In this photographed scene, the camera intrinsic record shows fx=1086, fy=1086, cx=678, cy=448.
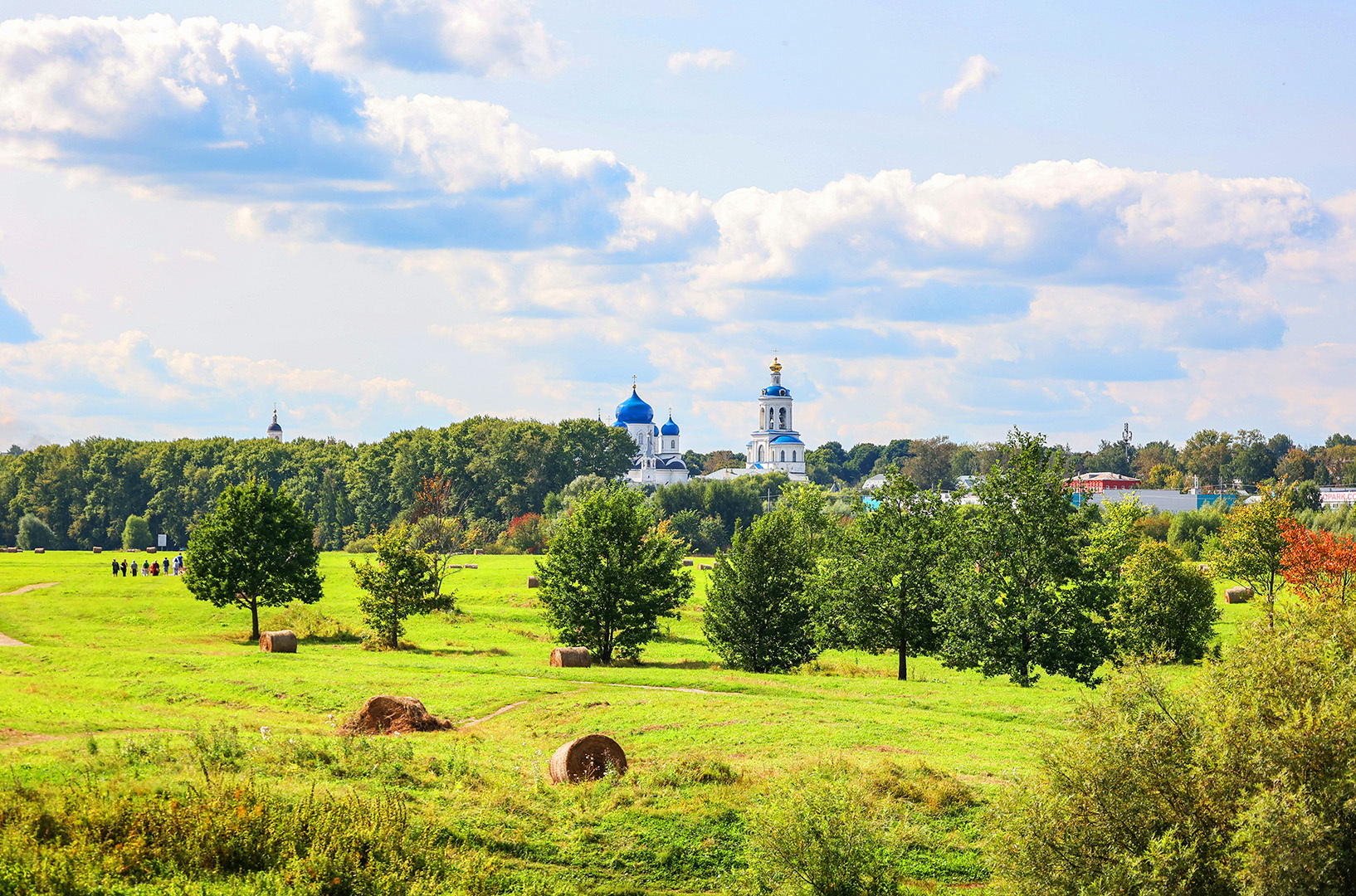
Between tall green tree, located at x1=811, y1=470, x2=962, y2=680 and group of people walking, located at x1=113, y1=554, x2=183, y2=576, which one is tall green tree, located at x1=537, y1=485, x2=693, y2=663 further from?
group of people walking, located at x1=113, y1=554, x2=183, y2=576

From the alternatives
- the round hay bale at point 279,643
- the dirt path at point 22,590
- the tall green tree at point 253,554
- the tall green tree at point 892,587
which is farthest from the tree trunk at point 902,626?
the dirt path at point 22,590

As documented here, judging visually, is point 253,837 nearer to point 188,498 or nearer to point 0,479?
point 188,498

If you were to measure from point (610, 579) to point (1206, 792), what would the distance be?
1136 inches

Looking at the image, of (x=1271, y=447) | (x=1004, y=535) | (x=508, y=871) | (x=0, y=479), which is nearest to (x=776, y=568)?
(x=1004, y=535)

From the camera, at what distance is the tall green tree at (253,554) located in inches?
1917

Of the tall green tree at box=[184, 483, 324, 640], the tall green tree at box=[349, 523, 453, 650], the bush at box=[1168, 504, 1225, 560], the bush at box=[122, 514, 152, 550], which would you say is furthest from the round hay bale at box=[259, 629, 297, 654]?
the bush at box=[122, 514, 152, 550]

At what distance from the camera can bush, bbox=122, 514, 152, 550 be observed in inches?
4803

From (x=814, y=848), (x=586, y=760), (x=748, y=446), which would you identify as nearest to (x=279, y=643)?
(x=586, y=760)

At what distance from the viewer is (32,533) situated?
405ft

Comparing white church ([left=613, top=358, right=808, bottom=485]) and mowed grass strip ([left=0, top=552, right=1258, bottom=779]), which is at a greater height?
white church ([left=613, top=358, right=808, bottom=485])

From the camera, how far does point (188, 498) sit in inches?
5217

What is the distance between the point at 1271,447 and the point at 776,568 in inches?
6987

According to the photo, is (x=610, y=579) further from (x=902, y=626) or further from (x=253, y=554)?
(x=253, y=554)

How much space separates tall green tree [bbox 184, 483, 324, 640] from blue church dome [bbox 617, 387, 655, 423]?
120 m
